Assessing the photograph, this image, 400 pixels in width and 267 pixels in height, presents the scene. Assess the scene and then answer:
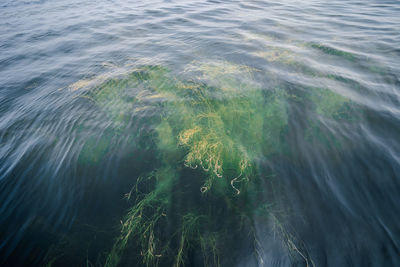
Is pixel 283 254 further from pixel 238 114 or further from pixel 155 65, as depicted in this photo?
pixel 155 65

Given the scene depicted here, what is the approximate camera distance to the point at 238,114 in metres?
3.67

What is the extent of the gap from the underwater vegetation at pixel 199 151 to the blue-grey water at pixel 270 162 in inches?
6.0

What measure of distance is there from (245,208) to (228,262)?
66 cm

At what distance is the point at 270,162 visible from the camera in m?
2.81

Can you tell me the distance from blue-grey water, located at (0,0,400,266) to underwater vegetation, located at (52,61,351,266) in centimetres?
15

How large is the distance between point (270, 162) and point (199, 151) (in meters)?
1.20

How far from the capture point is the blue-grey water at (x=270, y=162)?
2047mm

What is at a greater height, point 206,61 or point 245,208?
point 206,61

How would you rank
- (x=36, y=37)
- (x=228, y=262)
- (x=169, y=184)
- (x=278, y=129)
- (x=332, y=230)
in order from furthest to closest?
1. (x=36, y=37)
2. (x=278, y=129)
3. (x=169, y=184)
4. (x=332, y=230)
5. (x=228, y=262)

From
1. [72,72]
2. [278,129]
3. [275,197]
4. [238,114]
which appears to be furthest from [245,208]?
[72,72]

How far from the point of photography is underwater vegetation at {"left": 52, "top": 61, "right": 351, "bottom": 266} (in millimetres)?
2057

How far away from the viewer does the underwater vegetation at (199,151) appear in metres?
2.06

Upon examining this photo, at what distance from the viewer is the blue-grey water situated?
2047 millimetres

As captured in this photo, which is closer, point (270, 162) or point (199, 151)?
point (270, 162)
